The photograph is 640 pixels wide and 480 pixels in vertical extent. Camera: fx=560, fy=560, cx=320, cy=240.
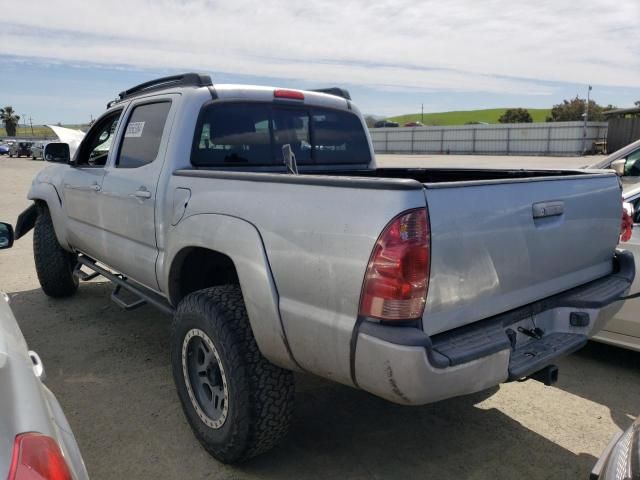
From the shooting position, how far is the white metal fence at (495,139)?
40781mm

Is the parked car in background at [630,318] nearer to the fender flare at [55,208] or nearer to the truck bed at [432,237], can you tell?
the truck bed at [432,237]

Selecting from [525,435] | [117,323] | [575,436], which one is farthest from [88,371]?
[575,436]

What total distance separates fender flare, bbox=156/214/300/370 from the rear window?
35.1 inches

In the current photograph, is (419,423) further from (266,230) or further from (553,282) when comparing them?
(266,230)

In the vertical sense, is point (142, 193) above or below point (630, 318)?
above

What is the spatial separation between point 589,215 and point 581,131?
4163cm

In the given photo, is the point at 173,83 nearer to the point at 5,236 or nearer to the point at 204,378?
the point at 5,236

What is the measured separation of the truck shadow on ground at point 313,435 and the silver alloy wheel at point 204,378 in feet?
0.87

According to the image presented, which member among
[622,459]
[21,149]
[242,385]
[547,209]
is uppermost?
[547,209]

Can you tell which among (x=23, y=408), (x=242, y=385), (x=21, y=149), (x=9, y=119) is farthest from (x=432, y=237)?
(x=9, y=119)

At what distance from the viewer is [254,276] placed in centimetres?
259

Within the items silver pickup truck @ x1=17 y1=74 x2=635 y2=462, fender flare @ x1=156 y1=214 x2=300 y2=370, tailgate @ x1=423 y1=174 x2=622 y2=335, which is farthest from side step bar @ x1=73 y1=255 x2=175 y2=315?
tailgate @ x1=423 y1=174 x2=622 y2=335

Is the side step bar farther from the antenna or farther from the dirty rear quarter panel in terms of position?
the dirty rear quarter panel

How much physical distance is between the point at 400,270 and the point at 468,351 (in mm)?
451
